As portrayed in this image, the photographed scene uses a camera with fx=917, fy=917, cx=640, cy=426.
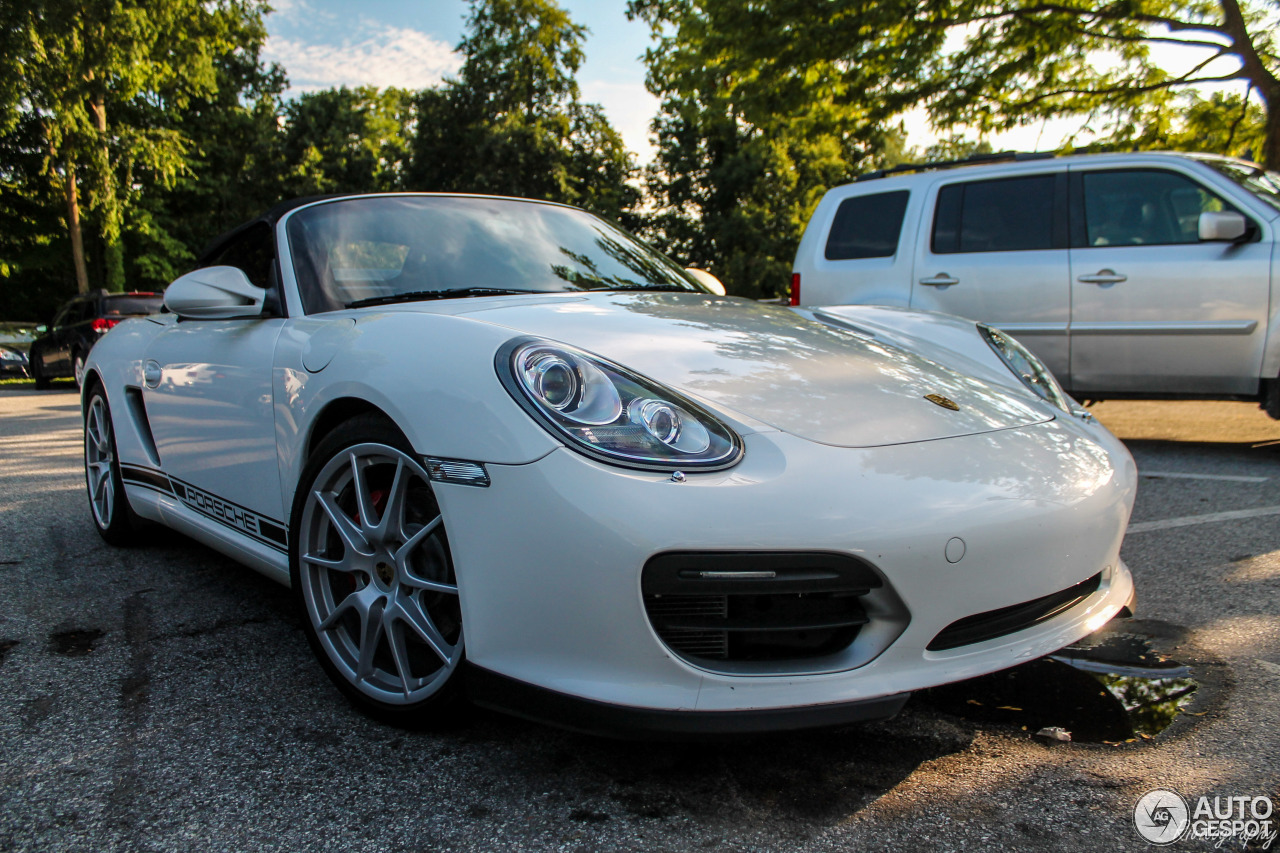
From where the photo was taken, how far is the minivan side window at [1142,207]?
17.8 ft

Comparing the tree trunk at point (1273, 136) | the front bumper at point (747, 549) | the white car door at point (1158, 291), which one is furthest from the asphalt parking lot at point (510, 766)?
the tree trunk at point (1273, 136)

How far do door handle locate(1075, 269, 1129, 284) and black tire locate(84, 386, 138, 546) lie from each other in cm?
528

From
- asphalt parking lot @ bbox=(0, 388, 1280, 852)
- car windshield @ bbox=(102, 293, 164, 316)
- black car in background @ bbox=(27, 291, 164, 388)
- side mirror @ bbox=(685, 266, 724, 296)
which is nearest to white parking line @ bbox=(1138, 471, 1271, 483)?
asphalt parking lot @ bbox=(0, 388, 1280, 852)

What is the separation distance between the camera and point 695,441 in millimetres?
1716

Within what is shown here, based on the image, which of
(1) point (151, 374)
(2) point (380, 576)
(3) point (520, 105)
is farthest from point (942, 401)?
(3) point (520, 105)

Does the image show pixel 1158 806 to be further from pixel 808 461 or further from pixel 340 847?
pixel 340 847

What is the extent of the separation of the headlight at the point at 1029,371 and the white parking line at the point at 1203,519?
3.82 ft

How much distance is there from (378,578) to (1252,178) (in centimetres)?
570

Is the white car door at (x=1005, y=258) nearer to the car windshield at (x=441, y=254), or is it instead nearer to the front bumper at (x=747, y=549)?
the car windshield at (x=441, y=254)

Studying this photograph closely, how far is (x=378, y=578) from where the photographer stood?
80.7 inches

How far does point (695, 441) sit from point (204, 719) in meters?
1.31

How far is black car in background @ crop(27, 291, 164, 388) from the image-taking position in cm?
1416

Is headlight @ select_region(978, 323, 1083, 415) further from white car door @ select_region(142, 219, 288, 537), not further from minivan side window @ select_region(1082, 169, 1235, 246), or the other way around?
minivan side window @ select_region(1082, 169, 1235, 246)

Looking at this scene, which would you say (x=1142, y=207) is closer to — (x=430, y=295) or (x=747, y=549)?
(x=430, y=295)
